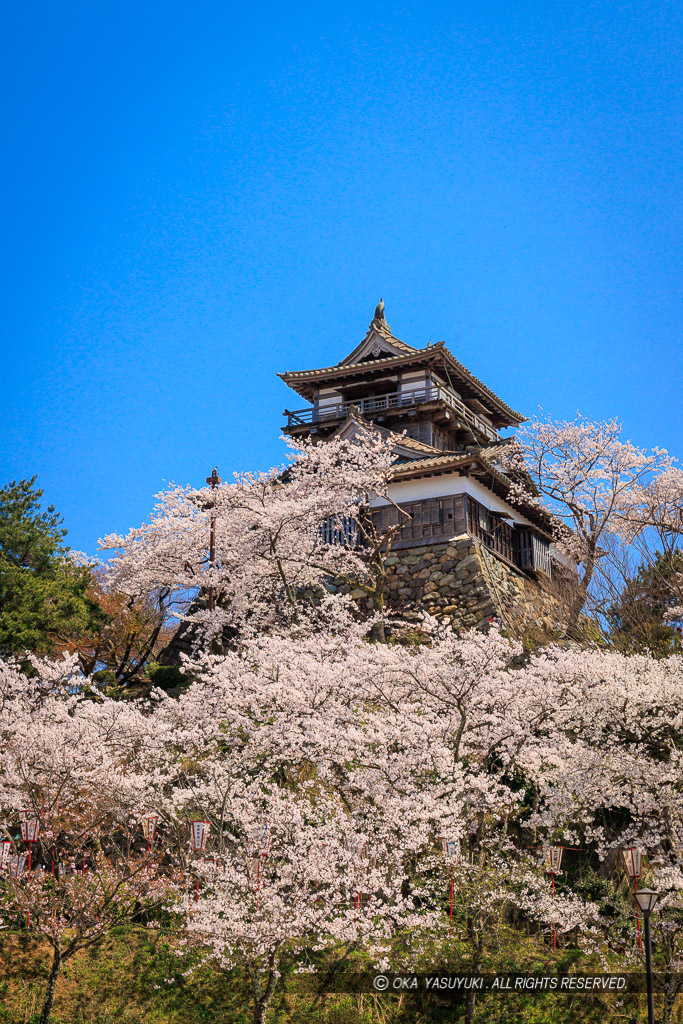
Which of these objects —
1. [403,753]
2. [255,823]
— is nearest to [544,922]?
[403,753]

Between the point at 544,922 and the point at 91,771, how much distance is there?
8.09m

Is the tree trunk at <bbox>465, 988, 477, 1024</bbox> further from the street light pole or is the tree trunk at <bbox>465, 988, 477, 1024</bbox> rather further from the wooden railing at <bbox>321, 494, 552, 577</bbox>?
the wooden railing at <bbox>321, 494, 552, 577</bbox>

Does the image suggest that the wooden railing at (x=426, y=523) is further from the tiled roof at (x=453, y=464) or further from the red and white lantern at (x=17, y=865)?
the red and white lantern at (x=17, y=865)

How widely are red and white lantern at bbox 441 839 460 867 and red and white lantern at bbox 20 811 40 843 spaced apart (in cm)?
689

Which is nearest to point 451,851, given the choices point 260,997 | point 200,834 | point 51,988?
point 260,997

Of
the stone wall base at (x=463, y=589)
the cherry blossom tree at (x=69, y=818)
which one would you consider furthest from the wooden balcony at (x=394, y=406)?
the cherry blossom tree at (x=69, y=818)

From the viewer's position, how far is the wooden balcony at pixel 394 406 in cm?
3162

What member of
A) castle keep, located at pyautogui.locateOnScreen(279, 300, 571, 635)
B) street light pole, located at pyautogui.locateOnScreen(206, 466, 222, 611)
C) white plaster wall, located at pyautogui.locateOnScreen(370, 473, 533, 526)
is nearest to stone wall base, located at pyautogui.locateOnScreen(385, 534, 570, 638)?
castle keep, located at pyautogui.locateOnScreen(279, 300, 571, 635)

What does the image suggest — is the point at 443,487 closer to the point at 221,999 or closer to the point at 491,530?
the point at 491,530

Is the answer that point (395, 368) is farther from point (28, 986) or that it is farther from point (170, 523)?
point (28, 986)

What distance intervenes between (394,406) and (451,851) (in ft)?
68.5

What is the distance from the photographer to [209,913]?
12359mm

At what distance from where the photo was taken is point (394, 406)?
32062 millimetres

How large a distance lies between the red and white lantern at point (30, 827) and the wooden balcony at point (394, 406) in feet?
62.5
